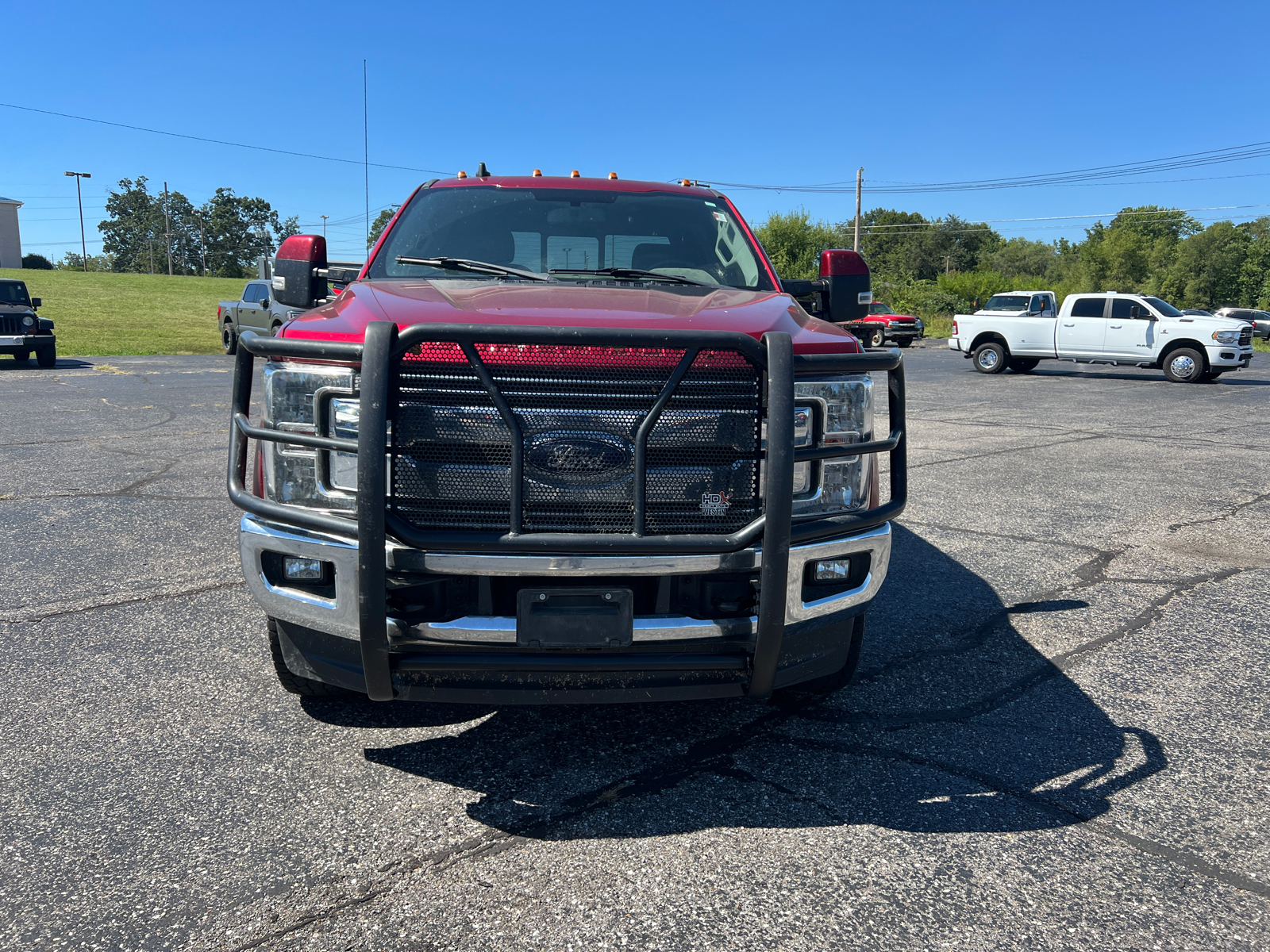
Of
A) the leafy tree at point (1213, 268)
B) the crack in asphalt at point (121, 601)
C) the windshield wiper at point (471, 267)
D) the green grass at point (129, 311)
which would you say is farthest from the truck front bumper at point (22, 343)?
the leafy tree at point (1213, 268)

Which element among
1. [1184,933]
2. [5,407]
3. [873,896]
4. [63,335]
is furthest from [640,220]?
[63,335]

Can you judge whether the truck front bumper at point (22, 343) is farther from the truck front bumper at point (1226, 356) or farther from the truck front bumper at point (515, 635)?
the truck front bumper at point (1226, 356)

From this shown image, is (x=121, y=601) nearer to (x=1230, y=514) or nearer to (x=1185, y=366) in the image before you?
(x=1230, y=514)

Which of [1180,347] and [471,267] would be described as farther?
[1180,347]

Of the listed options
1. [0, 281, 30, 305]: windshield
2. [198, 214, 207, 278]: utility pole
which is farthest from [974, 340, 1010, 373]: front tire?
[198, 214, 207, 278]: utility pole

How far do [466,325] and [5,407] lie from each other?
1299 cm

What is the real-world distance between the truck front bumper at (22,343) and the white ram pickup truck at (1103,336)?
2111 cm

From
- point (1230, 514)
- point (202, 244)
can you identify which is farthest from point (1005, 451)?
point (202, 244)

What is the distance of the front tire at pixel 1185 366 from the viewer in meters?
19.8

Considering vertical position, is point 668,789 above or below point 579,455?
below

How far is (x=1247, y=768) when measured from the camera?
298 centimetres

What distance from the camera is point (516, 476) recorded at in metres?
2.33

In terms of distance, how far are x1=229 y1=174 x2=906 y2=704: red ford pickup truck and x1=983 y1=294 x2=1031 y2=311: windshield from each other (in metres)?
21.8

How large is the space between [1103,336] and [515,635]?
21.6 m
